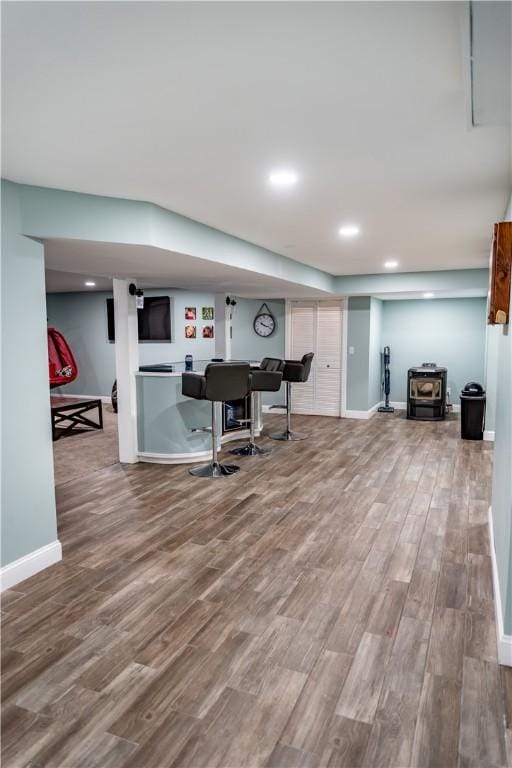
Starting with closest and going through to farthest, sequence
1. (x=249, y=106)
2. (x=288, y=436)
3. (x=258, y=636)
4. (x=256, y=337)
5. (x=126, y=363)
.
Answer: (x=249, y=106) → (x=258, y=636) → (x=126, y=363) → (x=288, y=436) → (x=256, y=337)

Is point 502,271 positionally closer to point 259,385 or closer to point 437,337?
point 259,385

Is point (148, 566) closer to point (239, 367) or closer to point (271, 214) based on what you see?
point (239, 367)

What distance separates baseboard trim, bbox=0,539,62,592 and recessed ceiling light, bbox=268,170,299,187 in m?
2.66

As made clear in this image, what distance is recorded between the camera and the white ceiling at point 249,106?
1417mm

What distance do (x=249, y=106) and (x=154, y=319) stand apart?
7.72 metres

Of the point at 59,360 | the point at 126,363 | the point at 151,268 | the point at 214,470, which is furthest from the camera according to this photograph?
the point at 59,360

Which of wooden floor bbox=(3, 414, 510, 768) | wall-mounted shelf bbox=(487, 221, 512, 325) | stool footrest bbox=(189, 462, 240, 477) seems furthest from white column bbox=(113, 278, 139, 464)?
wall-mounted shelf bbox=(487, 221, 512, 325)

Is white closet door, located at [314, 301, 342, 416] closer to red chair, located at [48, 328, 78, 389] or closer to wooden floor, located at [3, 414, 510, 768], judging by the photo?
red chair, located at [48, 328, 78, 389]

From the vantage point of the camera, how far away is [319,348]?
8766 mm

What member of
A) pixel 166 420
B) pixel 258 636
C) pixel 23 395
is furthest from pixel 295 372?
pixel 258 636

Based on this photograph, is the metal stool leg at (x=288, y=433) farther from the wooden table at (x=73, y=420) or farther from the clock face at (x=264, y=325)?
the wooden table at (x=73, y=420)

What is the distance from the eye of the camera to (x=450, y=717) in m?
1.92

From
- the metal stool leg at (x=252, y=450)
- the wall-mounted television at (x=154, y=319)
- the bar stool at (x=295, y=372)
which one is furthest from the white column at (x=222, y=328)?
the wall-mounted television at (x=154, y=319)

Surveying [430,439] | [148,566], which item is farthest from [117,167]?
[430,439]
